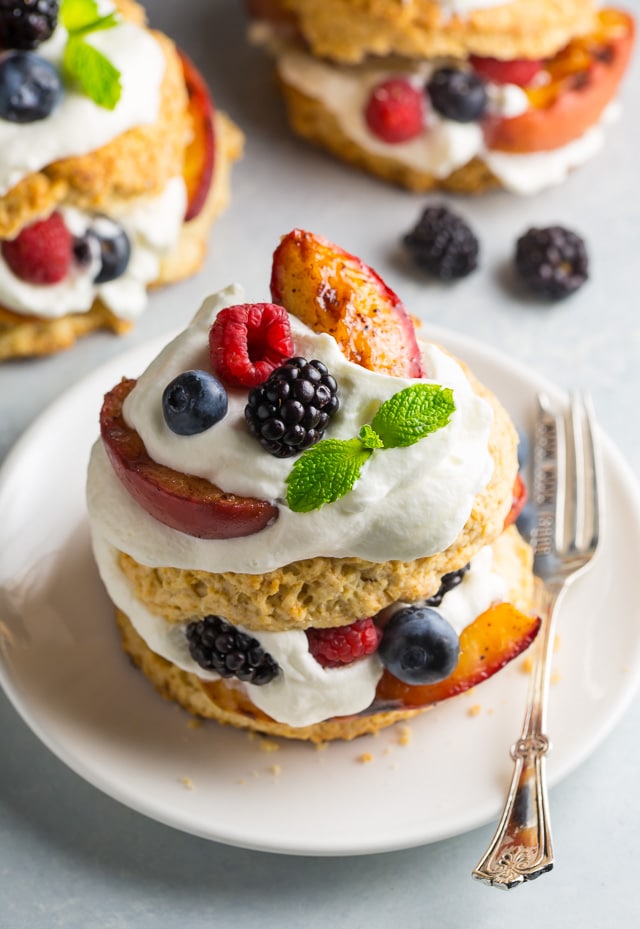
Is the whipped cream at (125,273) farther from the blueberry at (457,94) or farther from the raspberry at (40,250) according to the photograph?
the blueberry at (457,94)

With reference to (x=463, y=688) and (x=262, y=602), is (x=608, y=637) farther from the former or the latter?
(x=262, y=602)

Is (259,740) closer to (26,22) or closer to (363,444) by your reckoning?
(363,444)

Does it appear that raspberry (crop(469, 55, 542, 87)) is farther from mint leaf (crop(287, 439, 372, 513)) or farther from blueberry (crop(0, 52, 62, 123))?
mint leaf (crop(287, 439, 372, 513))

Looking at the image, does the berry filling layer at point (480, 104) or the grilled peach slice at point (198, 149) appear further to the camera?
the berry filling layer at point (480, 104)

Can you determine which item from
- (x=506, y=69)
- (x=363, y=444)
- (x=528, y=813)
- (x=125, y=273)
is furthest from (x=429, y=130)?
(x=528, y=813)

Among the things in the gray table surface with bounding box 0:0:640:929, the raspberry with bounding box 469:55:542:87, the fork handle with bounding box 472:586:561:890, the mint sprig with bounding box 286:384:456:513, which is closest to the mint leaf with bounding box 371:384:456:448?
the mint sprig with bounding box 286:384:456:513

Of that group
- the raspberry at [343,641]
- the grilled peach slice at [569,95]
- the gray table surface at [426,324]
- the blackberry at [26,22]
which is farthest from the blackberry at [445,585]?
the grilled peach slice at [569,95]
